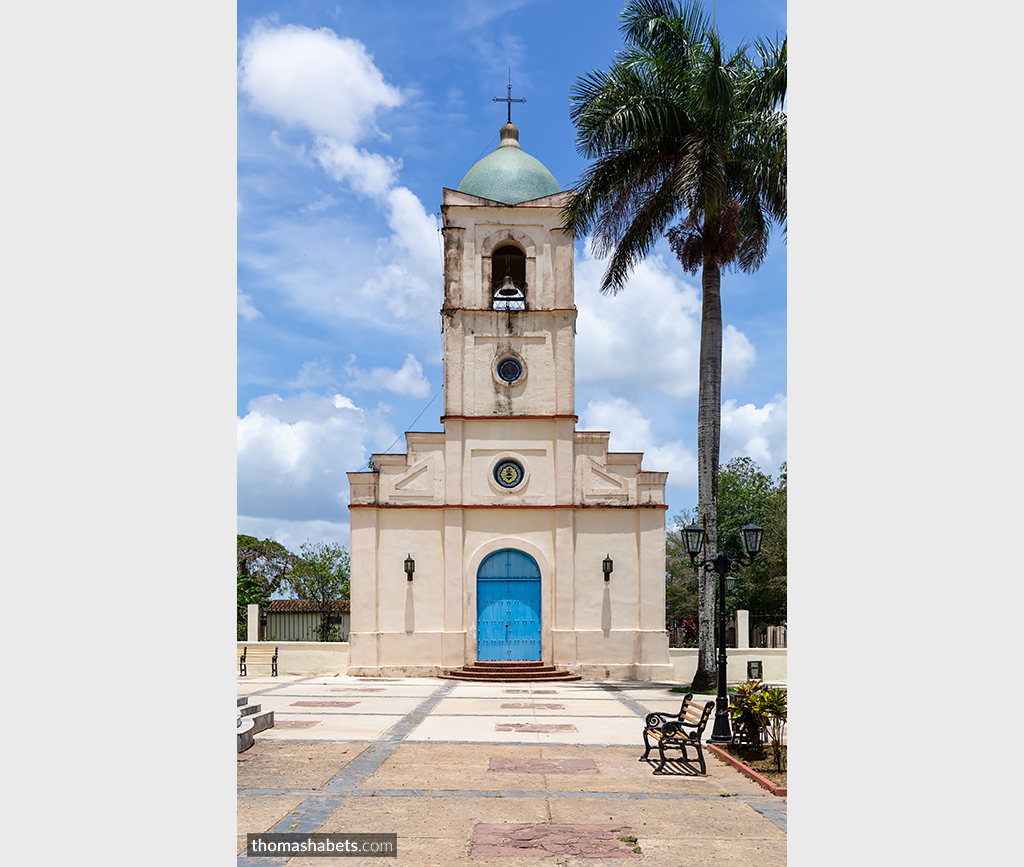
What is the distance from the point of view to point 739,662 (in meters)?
24.7

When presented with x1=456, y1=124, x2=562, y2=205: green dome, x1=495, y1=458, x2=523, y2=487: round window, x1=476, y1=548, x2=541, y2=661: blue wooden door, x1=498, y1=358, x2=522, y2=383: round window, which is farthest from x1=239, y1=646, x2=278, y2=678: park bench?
x1=456, y1=124, x2=562, y2=205: green dome

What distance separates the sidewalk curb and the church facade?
36.2 feet

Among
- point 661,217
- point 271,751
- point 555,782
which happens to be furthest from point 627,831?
point 661,217

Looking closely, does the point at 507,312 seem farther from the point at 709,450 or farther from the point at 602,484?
the point at 709,450

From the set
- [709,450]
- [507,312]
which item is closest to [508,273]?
[507,312]

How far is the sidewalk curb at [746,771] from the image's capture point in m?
9.21

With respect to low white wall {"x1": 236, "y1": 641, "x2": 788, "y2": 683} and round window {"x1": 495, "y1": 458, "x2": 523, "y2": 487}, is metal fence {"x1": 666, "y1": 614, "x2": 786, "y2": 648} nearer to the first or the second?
low white wall {"x1": 236, "y1": 641, "x2": 788, "y2": 683}

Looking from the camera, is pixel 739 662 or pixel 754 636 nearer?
pixel 739 662

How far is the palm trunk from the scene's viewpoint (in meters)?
18.7

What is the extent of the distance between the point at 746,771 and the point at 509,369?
50.4 ft

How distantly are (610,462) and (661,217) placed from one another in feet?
22.5

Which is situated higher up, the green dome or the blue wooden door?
the green dome

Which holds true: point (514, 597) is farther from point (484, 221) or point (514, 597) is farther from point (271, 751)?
point (271, 751)

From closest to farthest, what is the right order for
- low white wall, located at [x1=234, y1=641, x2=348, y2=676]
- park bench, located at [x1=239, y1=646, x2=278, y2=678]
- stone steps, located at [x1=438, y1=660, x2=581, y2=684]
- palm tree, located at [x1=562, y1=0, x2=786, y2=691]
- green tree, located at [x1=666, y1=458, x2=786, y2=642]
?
palm tree, located at [x1=562, y1=0, x2=786, y2=691] → stone steps, located at [x1=438, y1=660, x2=581, y2=684] → low white wall, located at [x1=234, y1=641, x2=348, y2=676] → park bench, located at [x1=239, y1=646, x2=278, y2=678] → green tree, located at [x1=666, y1=458, x2=786, y2=642]
